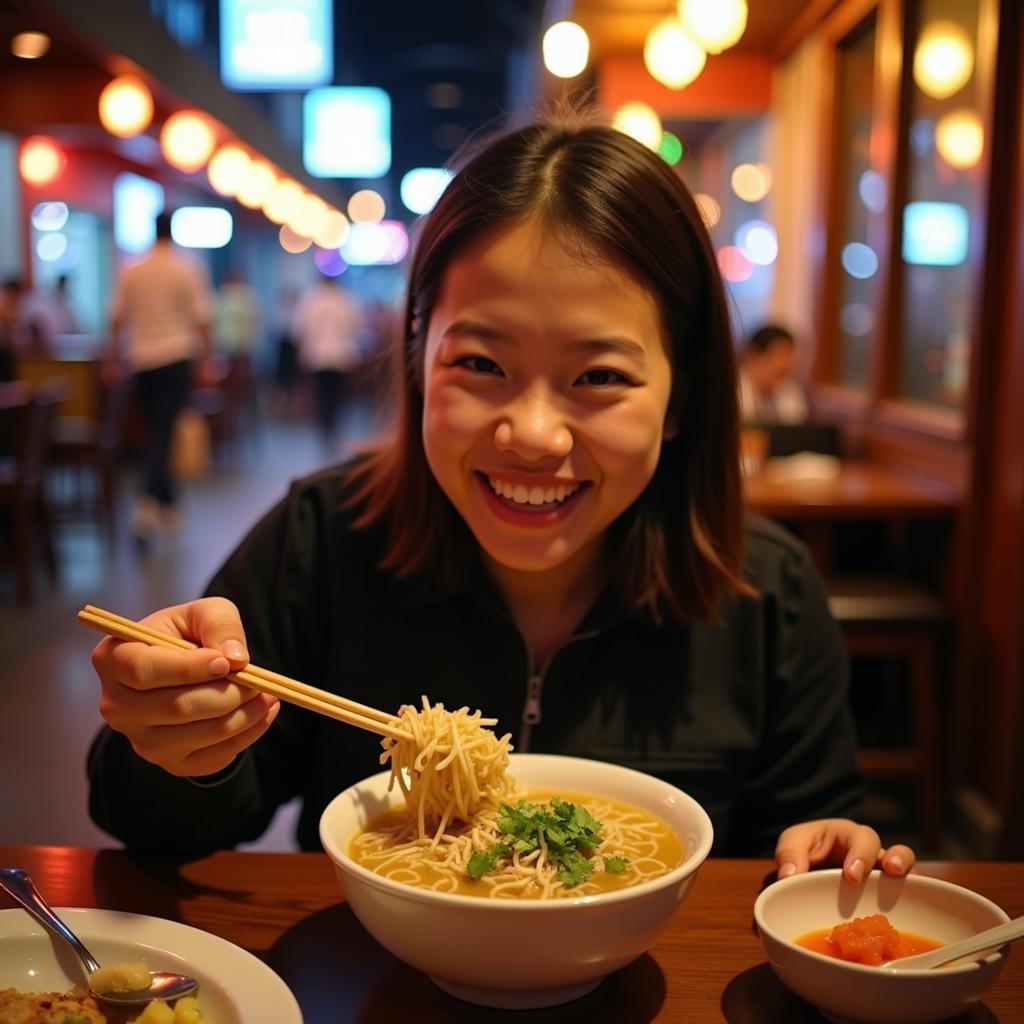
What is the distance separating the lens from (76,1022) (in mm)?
823

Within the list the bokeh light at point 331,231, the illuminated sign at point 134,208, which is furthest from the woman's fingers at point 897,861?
the bokeh light at point 331,231

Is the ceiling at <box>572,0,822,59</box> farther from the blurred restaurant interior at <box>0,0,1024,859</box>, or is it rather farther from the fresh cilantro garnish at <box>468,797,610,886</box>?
the fresh cilantro garnish at <box>468,797,610,886</box>

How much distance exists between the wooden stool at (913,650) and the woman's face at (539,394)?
230cm

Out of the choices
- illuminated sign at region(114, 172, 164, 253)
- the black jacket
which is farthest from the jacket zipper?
illuminated sign at region(114, 172, 164, 253)

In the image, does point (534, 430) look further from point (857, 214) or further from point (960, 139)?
point (857, 214)

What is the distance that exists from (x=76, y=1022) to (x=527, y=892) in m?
0.34

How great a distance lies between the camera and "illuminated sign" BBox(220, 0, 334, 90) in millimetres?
9711

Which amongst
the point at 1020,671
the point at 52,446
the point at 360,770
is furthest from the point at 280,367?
the point at 360,770

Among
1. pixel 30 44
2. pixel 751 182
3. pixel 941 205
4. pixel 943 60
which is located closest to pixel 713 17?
pixel 943 60

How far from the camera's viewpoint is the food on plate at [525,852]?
0.93 m

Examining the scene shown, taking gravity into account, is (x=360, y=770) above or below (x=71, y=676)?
above

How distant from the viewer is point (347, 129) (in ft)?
48.7

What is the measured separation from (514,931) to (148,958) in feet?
1.05

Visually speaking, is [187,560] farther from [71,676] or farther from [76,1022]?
[76,1022]
